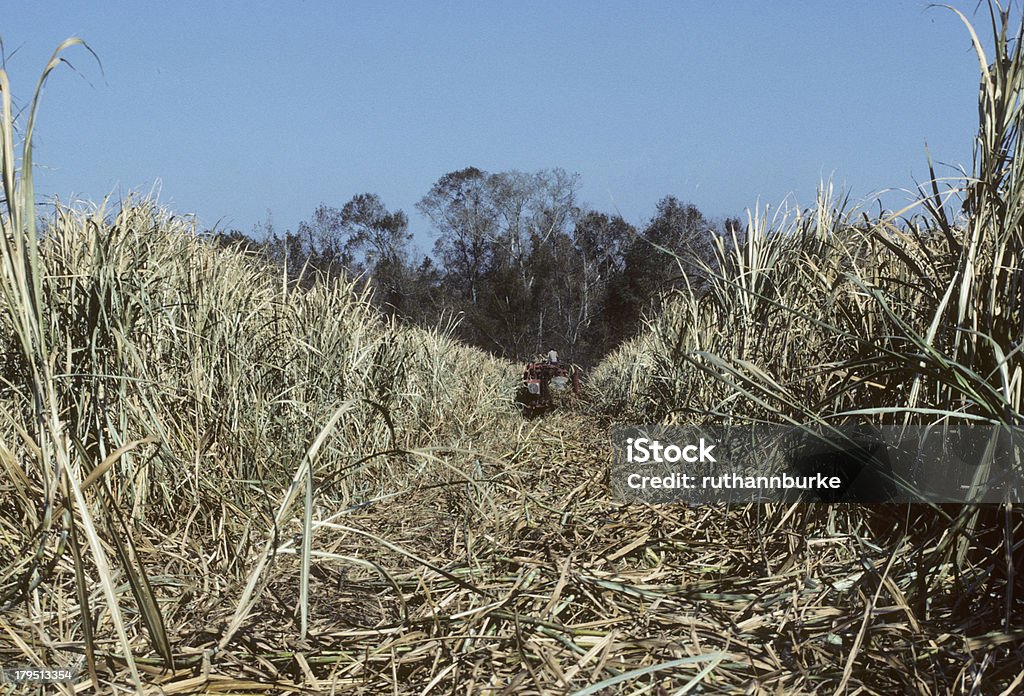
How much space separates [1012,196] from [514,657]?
1177mm

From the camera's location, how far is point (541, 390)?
25.2 feet

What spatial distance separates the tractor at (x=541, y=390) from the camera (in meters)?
6.99

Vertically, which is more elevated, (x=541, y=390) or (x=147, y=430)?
(x=147, y=430)

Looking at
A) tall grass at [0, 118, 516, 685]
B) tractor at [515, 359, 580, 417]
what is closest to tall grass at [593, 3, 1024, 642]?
tall grass at [0, 118, 516, 685]

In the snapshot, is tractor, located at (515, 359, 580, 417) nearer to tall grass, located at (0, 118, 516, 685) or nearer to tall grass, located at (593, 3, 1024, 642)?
tall grass, located at (0, 118, 516, 685)

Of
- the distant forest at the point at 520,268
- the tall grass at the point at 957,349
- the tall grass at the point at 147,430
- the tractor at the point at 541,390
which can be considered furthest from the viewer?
the distant forest at the point at 520,268

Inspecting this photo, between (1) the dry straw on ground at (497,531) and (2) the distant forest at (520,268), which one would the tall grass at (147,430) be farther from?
(2) the distant forest at (520,268)

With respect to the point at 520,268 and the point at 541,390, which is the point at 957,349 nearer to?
the point at 541,390

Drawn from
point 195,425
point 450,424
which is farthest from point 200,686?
point 450,424

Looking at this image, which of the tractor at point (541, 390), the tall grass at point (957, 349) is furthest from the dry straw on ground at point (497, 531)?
the tractor at point (541, 390)

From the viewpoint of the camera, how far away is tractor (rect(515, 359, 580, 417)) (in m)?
6.99

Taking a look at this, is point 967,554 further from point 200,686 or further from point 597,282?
point 597,282

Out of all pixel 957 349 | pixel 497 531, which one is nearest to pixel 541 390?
pixel 497 531

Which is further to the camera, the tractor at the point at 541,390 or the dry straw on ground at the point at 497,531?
the tractor at the point at 541,390
